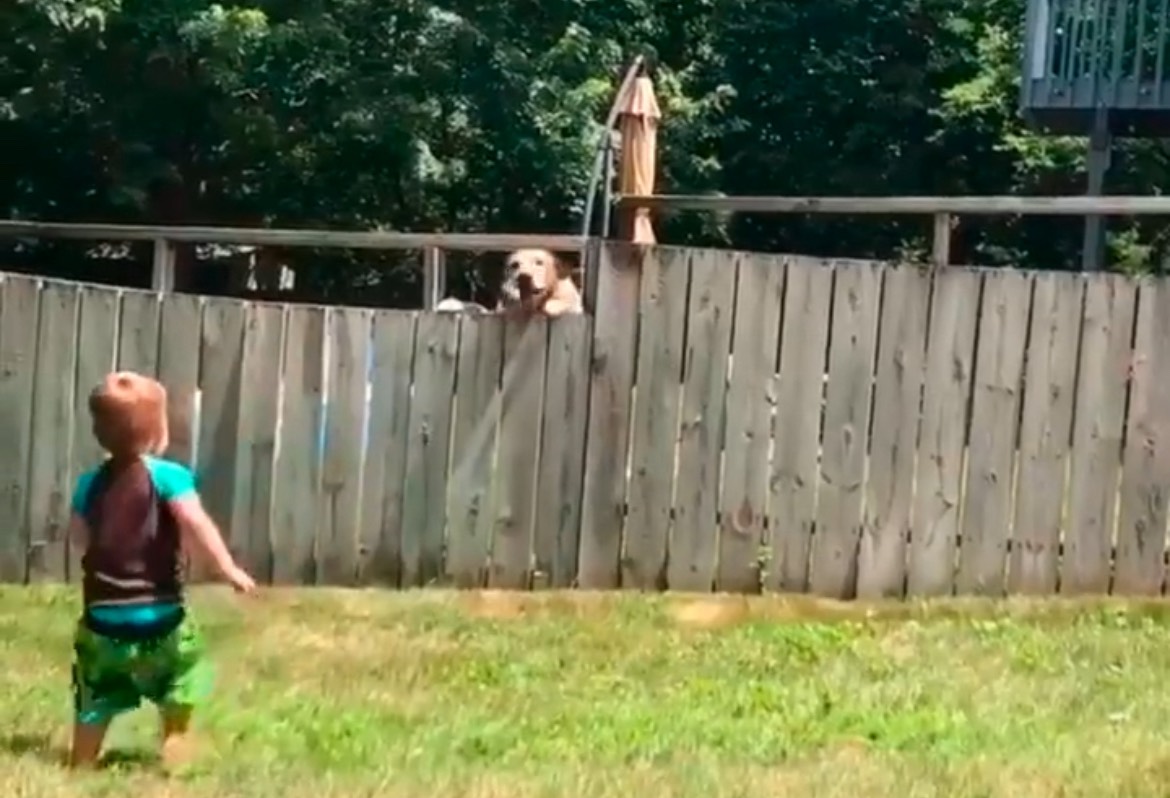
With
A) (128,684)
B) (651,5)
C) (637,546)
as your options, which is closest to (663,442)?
(637,546)

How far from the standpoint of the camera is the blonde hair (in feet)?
18.5

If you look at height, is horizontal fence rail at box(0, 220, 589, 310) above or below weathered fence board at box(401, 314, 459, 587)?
above

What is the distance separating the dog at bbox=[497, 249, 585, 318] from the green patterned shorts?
3024mm

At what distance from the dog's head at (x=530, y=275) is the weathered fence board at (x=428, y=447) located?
90cm

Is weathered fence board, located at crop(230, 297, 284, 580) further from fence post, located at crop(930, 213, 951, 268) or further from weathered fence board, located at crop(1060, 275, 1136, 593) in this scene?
weathered fence board, located at crop(1060, 275, 1136, 593)

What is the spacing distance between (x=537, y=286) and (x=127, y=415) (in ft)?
12.4

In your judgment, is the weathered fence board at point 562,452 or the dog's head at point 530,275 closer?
the weathered fence board at point 562,452

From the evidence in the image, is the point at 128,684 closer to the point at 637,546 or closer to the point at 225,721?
the point at 225,721

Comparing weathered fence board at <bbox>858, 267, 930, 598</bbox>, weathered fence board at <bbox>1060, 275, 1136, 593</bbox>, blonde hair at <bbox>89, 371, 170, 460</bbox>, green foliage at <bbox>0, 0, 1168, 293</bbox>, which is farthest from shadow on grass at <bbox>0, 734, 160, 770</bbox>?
green foliage at <bbox>0, 0, 1168, 293</bbox>

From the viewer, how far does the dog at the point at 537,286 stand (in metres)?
8.68

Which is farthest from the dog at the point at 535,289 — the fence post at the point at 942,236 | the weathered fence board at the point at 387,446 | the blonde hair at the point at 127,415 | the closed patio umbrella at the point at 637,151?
the blonde hair at the point at 127,415

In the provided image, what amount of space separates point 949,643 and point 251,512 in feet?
9.22

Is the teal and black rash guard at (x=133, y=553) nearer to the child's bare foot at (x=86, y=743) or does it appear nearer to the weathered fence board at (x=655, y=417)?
the child's bare foot at (x=86, y=743)

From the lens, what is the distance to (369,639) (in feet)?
24.9
